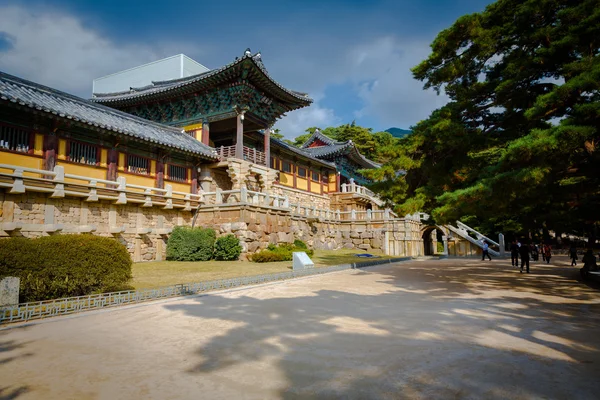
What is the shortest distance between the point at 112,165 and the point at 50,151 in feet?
8.59

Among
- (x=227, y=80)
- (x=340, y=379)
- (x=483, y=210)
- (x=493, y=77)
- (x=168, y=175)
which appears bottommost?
(x=340, y=379)

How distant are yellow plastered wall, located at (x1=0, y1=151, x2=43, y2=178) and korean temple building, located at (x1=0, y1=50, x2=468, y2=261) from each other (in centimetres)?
4

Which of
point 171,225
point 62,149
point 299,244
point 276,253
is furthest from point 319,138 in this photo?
point 62,149

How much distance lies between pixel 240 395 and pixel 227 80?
20.3m

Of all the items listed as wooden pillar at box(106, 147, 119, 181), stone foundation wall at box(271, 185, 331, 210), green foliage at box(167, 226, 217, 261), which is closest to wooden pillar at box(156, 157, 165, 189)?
wooden pillar at box(106, 147, 119, 181)

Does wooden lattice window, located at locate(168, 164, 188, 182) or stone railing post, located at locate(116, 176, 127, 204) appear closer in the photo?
stone railing post, located at locate(116, 176, 127, 204)

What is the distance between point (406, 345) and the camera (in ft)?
14.6

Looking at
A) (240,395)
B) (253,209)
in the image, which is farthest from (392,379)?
(253,209)

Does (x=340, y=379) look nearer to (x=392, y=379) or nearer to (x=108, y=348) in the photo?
(x=392, y=379)

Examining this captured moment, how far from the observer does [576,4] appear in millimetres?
9258

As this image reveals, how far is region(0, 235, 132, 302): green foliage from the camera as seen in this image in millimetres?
6477

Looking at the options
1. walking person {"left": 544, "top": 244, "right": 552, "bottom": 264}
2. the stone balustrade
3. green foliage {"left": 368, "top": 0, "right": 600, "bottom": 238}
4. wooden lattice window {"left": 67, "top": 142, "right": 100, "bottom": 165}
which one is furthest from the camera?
walking person {"left": 544, "top": 244, "right": 552, "bottom": 264}

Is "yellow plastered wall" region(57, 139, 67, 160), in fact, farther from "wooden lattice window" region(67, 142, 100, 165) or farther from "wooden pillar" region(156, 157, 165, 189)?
"wooden pillar" region(156, 157, 165, 189)

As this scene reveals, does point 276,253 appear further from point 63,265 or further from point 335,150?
point 335,150
